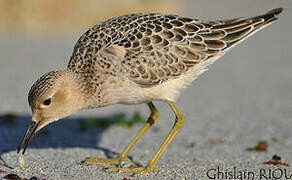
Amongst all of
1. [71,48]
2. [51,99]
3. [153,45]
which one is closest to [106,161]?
[51,99]

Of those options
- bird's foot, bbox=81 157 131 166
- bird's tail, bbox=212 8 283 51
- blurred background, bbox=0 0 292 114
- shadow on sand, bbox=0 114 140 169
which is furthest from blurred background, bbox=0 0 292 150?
bird's tail, bbox=212 8 283 51

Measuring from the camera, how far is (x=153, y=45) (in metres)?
7.40

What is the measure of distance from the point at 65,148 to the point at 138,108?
3.56 m

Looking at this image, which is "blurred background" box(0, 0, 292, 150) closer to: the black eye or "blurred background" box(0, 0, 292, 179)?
"blurred background" box(0, 0, 292, 179)

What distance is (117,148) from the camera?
29.9 ft

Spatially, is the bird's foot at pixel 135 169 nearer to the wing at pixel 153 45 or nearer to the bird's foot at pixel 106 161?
the bird's foot at pixel 106 161

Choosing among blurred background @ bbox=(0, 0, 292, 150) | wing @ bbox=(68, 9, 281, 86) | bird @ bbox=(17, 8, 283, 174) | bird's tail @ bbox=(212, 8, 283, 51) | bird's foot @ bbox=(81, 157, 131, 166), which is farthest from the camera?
blurred background @ bbox=(0, 0, 292, 150)

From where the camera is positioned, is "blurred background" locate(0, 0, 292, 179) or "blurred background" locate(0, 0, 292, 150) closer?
"blurred background" locate(0, 0, 292, 179)

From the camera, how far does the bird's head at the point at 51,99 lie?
6.96m

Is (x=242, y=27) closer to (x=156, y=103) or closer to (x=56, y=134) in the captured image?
(x=56, y=134)

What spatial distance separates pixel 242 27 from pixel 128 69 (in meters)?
2.19

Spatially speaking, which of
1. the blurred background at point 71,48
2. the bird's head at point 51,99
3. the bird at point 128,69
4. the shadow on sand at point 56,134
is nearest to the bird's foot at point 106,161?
the bird at point 128,69

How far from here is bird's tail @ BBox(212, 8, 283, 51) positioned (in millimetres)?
8000

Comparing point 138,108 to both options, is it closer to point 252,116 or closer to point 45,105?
point 252,116
